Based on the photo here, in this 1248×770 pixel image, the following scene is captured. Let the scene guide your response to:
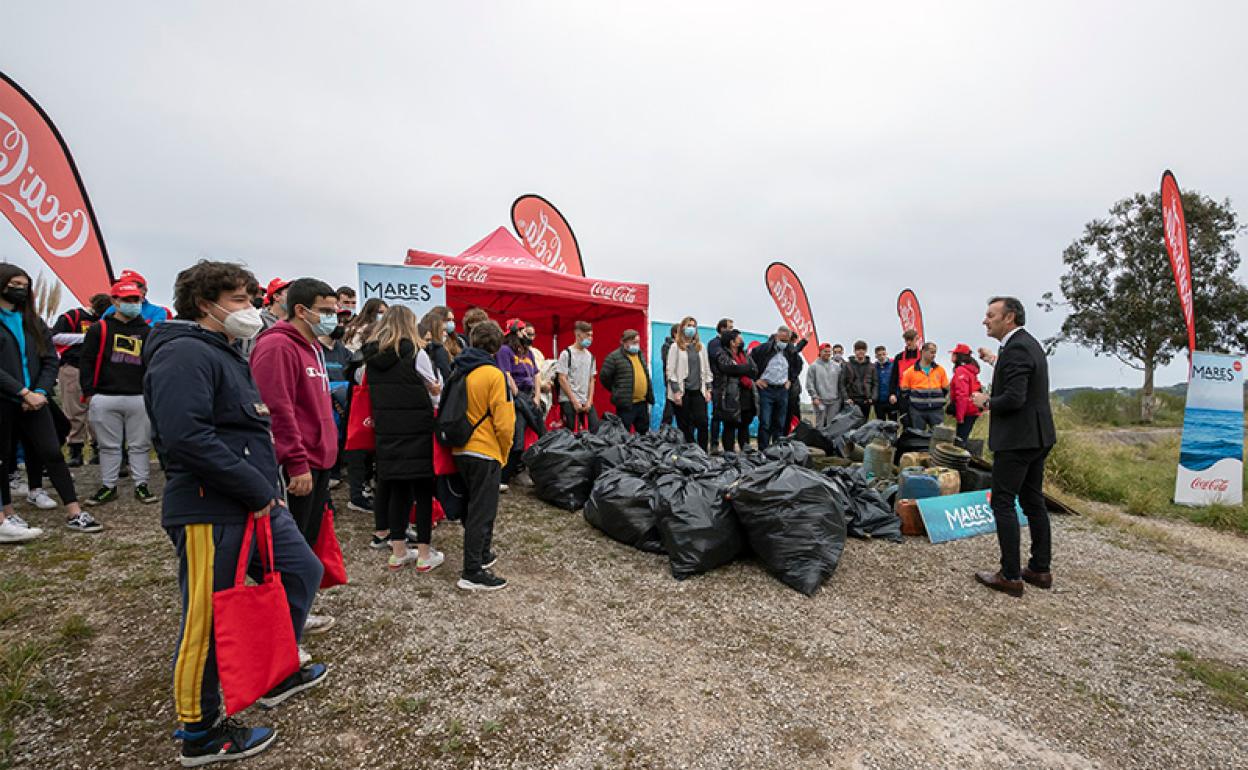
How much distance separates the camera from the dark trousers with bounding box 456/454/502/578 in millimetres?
2945

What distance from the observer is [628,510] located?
3.77 metres

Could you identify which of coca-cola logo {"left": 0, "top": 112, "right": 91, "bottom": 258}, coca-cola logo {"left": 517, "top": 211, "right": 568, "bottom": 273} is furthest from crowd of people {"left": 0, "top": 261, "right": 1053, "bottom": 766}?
coca-cola logo {"left": 517, "top": 211, "right": 568, "bottom": 273}

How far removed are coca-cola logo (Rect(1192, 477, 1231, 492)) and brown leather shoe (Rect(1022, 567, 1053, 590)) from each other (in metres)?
4.11

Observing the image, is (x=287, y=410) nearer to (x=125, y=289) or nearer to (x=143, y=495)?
(x=125, y=289)

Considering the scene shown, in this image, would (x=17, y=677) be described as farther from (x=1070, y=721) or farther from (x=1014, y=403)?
(x=1014, y=403)

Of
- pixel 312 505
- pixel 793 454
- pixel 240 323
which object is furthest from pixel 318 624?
pixel 793 454

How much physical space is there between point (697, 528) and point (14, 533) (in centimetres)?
418

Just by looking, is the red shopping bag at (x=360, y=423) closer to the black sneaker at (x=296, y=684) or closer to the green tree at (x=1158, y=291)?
the black sneaker at (x=296, y=684)

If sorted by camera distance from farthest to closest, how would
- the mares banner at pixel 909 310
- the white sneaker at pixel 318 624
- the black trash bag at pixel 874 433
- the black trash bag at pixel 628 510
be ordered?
the mares banner at pixel 909 310 < the black trash bag at pixel 874 433 < the black trash bag at pixel 628 510 < the white sneaker at pixel 318 624

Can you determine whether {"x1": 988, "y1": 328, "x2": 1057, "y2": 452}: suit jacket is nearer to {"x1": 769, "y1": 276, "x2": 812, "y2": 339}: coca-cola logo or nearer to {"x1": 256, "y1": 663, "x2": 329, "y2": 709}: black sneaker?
{"x1": 256, "y1": 663, "x2": 329, "y2": 709}: black sneaker

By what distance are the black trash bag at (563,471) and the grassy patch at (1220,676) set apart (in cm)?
365

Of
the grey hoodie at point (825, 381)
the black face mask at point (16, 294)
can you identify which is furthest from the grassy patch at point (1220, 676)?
the black face mask at point (16, 294)

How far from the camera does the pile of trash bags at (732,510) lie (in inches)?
126

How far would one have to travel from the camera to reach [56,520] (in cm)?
388
